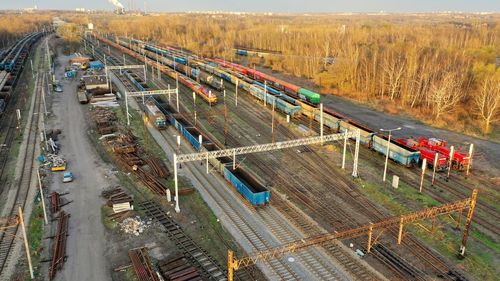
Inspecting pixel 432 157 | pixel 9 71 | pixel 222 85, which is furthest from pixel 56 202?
pixel 9 71

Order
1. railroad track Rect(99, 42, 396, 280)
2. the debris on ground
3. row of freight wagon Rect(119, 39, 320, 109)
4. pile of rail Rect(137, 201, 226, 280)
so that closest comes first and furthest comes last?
1. railroad track Rect(99, 42, 396, 280)
2. pile of rail Rect(137, 201, 226, 280)
3. the debris on ground
4. row of freight wagon Rect(119, 39, 320, 109)

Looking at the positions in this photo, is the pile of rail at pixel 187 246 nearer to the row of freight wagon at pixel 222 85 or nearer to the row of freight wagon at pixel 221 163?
the row of freight wagon at pixel 221 163

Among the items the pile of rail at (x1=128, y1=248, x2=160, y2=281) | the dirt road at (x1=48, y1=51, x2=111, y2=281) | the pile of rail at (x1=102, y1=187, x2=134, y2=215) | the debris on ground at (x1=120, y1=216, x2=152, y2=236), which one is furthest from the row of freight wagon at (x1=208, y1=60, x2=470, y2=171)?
the dirt road at (x1=48, y1=51, x2=111, y2=281)

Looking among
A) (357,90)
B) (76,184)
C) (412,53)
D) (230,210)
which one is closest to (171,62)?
(357,90)

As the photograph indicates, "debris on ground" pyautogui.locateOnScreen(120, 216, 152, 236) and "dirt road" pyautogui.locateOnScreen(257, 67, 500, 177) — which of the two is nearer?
"debris on ground" pyautogui.locateOnScreen(120, 216, 152, 236)

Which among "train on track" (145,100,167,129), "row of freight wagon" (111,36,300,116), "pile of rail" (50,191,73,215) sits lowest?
"pile of rail" (50,191,73,215)

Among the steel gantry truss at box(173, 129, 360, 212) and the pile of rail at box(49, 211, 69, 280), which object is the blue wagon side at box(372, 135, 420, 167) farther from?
the pile of rail at box(49, 211, 69, 280)

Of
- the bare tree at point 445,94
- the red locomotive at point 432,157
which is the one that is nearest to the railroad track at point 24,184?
the red locomotive at point 432,157

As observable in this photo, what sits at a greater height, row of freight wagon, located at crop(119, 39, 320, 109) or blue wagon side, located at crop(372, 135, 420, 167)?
row of freight wagon, located at crop(119, 39, 320, 109)
